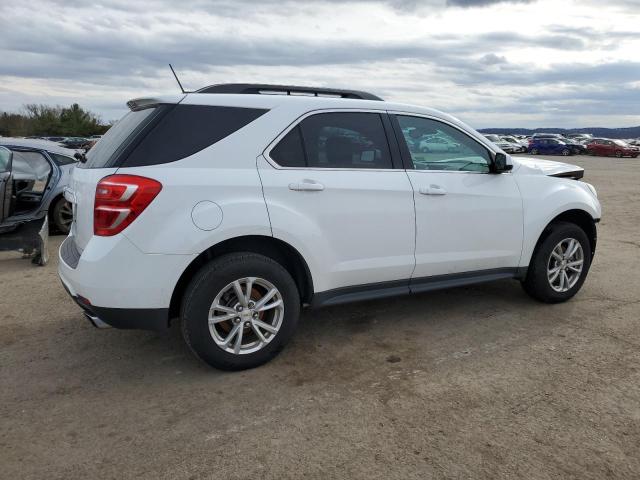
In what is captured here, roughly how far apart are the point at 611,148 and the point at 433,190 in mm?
42525

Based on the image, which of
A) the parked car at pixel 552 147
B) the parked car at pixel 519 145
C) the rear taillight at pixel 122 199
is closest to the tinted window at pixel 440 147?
the rear taillight at pixel 122 199

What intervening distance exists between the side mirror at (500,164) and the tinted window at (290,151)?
1747 millimetres

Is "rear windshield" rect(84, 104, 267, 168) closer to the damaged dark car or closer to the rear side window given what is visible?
the rear side window

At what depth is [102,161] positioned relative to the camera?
3516mm

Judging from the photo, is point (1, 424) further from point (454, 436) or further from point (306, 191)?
point (454, 436)

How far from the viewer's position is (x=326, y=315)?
486 centimetres

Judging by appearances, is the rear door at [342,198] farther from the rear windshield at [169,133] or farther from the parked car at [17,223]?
the parked car at [17,223]

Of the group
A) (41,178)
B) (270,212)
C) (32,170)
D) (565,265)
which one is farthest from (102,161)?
(32,170)

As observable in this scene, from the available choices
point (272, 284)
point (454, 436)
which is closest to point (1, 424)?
point (272, 284)

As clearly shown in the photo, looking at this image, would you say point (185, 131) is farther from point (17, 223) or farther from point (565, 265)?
point (17, 223)

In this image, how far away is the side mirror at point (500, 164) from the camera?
4.51 metres

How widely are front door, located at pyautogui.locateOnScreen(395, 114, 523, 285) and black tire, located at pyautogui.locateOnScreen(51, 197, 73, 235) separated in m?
5.81

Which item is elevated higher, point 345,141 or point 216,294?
point 345,141

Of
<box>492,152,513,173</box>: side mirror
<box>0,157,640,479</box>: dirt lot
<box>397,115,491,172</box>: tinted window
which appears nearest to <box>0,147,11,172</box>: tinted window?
<box>0,157,640,479</box>: dirt lot
